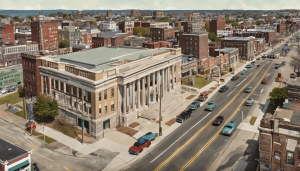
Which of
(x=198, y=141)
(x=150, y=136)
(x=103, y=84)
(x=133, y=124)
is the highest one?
(x=103, y=84)

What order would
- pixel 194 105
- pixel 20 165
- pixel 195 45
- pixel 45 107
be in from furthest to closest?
pixel 195 45, pixel 194 105, pixel 45 107, pixel 20 165

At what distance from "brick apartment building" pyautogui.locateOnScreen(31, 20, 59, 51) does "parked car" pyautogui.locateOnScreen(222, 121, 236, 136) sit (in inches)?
4945

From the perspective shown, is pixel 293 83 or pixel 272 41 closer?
pixel 293 83

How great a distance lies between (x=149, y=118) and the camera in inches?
2566

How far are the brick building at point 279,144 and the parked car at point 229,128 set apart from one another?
16766 millimetres

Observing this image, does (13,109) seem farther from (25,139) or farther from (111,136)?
(111,136)

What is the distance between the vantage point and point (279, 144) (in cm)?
3809

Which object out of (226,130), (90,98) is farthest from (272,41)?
(90,98)

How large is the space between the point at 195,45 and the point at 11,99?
236 ft

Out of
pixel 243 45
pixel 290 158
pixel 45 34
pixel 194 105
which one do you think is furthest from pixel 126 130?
pixel 45 34

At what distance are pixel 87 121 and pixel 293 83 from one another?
45.3 m

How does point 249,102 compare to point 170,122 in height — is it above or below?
above

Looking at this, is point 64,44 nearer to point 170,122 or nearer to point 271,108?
point 170,122

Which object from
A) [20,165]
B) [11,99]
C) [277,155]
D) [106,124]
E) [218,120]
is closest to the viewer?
[277,155]
